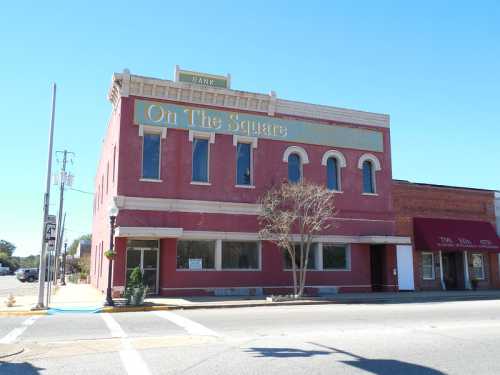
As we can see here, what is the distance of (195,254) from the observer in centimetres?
2384

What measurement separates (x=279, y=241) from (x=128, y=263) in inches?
286

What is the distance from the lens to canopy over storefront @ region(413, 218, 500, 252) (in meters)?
28.3

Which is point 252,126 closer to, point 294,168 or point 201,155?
point 201,155

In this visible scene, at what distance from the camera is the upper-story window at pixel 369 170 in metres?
28.3

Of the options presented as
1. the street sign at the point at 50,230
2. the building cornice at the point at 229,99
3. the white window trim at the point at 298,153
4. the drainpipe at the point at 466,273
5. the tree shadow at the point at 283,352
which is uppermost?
the building cornice at the point at 229,99

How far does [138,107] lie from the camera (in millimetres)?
23562

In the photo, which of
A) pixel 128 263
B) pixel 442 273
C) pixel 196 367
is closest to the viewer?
pixel 196 367

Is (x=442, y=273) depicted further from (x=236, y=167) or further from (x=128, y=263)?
(x=128, y=263)

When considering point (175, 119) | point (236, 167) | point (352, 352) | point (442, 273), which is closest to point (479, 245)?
point (442, 273)

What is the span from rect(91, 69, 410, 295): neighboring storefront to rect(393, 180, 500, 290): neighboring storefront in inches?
55.2

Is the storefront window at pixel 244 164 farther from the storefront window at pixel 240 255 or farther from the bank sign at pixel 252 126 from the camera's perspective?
the storefront window at pixel 240 255

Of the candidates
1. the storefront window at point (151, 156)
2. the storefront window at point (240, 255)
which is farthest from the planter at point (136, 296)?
the storefront window at point (151, 156)

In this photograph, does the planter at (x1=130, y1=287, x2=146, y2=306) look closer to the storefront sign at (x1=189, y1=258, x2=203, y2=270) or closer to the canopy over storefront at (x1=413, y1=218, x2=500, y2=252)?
the storefront sign at (x1=189, y1=258, x2=203, y2=270)

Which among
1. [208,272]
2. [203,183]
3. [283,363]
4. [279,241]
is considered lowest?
[283,363]
